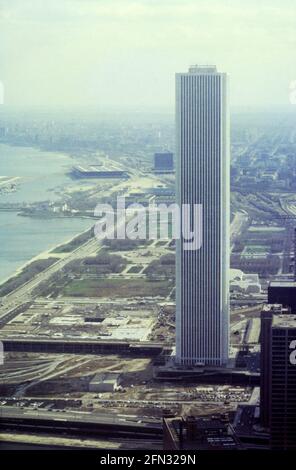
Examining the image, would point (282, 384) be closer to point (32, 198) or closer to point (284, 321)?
point (284, 321)

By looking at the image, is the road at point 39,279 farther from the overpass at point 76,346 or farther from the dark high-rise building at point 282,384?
the dark high-rise building at point 282,384

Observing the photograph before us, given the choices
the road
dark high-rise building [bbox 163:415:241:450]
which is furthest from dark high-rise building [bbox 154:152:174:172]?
dark high-rise building [bbox 163:415:241:450]

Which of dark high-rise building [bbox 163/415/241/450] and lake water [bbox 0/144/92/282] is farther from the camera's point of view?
lake water [bbox 0/144/92/282]

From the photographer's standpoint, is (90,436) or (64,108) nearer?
(90,436)

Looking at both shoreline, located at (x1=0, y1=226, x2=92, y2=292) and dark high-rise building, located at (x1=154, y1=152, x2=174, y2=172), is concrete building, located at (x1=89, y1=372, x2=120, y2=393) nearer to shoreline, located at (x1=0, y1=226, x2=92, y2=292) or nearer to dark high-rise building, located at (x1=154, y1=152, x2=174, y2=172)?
shoreline, located at (x1=0, y1=226, x2=92, y2=292)
